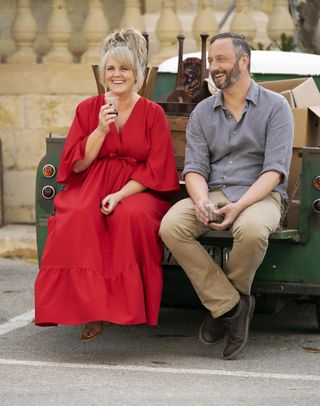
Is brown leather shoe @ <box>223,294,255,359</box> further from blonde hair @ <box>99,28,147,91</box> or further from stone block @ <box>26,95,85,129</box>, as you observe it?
stone block @ <box>26,95,85,129</box>

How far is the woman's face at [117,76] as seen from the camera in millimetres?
7156

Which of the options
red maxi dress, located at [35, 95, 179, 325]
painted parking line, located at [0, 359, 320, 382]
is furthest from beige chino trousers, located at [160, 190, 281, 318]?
painted parking line, located at [0, 359, 320, 382]

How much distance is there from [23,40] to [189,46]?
1.38 m

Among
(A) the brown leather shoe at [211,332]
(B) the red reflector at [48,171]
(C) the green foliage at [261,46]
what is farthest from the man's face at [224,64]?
(C) the green foliage at [261,46]

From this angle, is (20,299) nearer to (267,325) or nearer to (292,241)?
(267,325)

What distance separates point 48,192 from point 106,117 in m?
0.76

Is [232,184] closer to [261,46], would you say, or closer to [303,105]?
[303,105]

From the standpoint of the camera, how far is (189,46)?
11.6 m

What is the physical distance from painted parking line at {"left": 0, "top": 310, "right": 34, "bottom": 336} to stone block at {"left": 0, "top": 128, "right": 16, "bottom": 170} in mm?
3393

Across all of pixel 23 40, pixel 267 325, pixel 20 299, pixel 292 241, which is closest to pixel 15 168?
pixel 23 40

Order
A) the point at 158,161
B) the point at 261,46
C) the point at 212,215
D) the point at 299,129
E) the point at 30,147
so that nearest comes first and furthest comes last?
the point at 212,215 → the point at 158,161 → the point at 299,129 → the point at 261,46 → the point at 30,147

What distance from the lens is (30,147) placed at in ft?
38.1

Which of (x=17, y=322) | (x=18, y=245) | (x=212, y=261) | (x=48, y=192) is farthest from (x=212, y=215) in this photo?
(x=18, y=245)

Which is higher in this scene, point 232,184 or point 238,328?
point 232,184
